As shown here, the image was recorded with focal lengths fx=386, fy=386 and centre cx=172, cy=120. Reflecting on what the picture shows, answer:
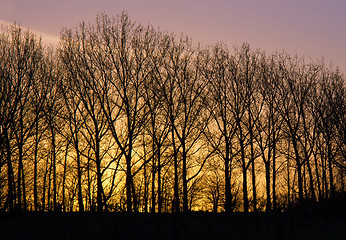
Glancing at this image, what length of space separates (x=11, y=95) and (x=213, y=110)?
51.8ft

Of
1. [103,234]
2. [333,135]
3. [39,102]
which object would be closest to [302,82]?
[333,135]

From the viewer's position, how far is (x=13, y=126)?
28.3m

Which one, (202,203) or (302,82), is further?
(202,203)

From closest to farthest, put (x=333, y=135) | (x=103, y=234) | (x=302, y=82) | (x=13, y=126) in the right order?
(x=103, y=234), (x=13, y=126), (x=302, y=82), (x=333, y=135)

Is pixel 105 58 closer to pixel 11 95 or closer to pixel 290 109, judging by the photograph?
pixel 11 95

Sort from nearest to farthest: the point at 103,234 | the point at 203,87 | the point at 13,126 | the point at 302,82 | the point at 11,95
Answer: the point at 103,234, the point at 11,95, the point at 13,126, the point at 203,87, the point at 302,82

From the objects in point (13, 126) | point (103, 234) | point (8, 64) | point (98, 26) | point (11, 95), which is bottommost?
point (103, 234)

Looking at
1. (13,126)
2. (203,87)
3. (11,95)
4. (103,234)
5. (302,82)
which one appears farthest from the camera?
(302,82)

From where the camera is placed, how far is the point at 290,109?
33.8 metres

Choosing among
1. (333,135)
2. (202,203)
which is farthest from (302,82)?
(202,203)

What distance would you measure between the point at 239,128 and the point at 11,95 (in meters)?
17.7

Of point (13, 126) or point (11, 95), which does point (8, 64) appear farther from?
point (13, 126)

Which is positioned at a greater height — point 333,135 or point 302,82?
point 302,82

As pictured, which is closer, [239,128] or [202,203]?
[239,128]
